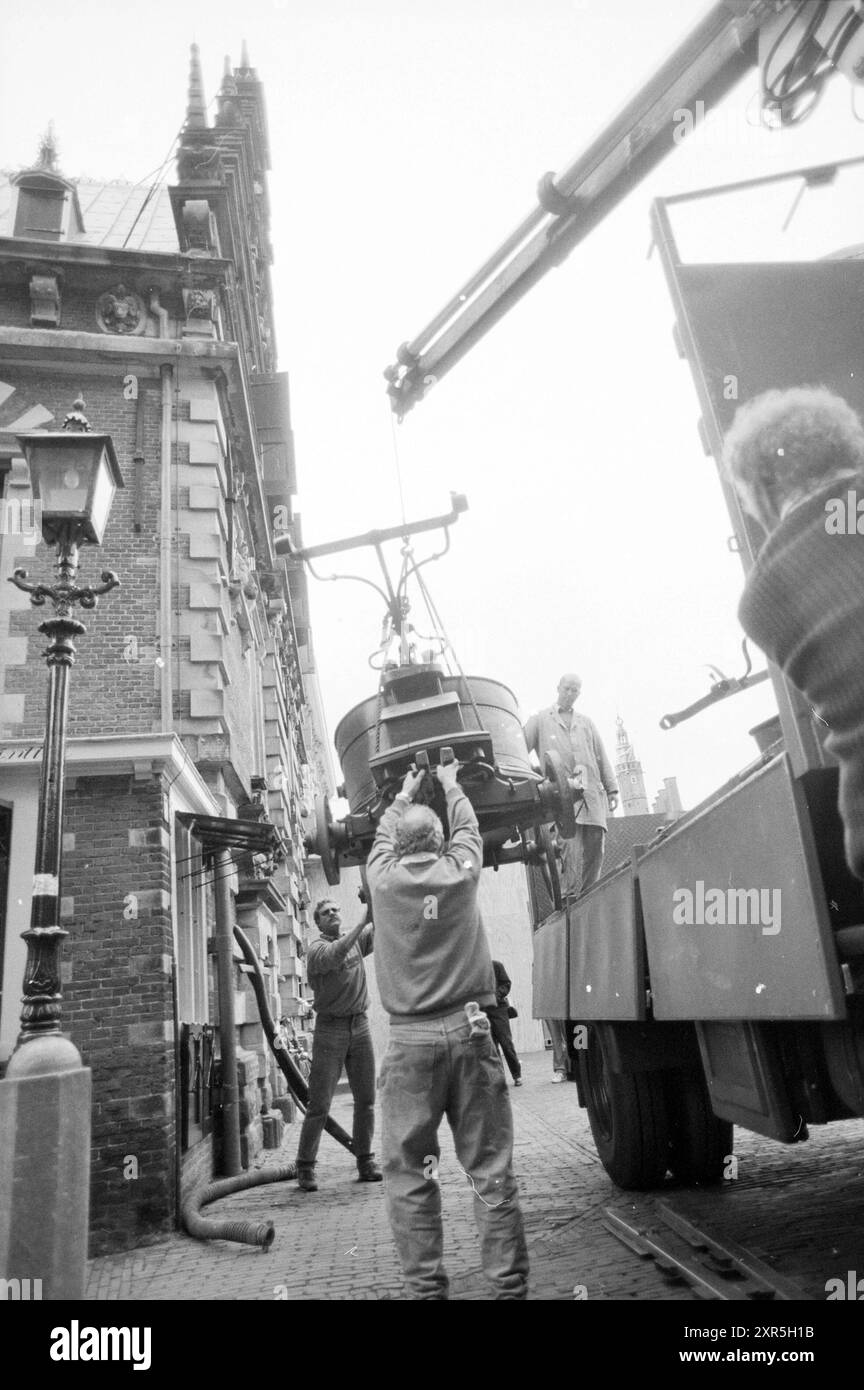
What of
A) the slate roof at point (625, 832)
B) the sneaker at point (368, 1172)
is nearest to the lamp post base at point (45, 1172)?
the sneaker at point (368, 1172)

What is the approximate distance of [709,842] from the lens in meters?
3.13

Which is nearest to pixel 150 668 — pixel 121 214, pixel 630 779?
pixel 121 214

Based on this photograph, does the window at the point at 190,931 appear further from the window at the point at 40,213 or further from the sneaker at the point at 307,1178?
the window at the point at 40,213

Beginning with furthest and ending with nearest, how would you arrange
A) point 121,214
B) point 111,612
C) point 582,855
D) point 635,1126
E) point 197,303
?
1. point 121,214
2. point 197,303
3. point 111,612
4. point 582,855
5. point 635,1126

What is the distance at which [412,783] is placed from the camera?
14.5ft

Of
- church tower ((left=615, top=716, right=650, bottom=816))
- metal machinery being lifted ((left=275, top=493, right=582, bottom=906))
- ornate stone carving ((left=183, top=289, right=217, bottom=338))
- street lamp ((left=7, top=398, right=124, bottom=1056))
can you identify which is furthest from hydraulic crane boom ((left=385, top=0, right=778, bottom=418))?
church tower ((left=615, top=716, right=650, bottom=816))

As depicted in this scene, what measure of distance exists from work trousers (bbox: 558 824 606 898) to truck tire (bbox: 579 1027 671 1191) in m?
1.93

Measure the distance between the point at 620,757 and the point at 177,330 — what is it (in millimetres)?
44822

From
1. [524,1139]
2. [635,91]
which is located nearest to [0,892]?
[524,1139]

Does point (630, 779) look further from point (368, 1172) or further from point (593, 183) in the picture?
point (593, 183)

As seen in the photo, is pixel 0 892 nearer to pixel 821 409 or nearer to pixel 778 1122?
pixel 778 1122

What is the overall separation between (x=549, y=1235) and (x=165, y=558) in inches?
277

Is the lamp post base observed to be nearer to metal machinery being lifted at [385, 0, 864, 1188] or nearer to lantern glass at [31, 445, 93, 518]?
metal machinery being lifted at [385, 0, 864, 1188]

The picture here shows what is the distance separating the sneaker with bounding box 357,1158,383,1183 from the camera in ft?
24.0
